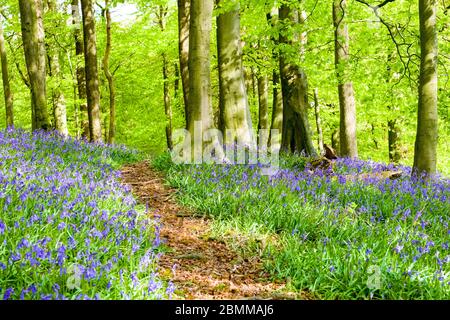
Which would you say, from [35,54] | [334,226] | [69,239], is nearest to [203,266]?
[69,239]

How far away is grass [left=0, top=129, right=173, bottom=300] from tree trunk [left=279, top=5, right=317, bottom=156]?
6934mm

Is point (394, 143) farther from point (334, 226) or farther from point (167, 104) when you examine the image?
point (334, 226)

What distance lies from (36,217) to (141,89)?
26944 millimetres

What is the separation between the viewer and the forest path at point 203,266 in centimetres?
375

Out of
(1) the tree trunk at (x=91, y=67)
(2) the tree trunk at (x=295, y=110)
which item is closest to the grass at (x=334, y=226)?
(2) the tree trunk at (x=295, y=110)

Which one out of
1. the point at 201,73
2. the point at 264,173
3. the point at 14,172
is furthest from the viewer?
the point at 201,73

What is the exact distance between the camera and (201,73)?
29.2ft

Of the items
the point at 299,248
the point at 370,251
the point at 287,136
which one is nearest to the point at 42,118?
the point at 287,136

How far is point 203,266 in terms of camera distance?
4.42 meters

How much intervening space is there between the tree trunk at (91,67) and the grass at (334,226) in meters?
7.13

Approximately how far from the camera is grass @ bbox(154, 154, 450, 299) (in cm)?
376

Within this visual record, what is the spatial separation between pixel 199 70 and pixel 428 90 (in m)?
4.57
